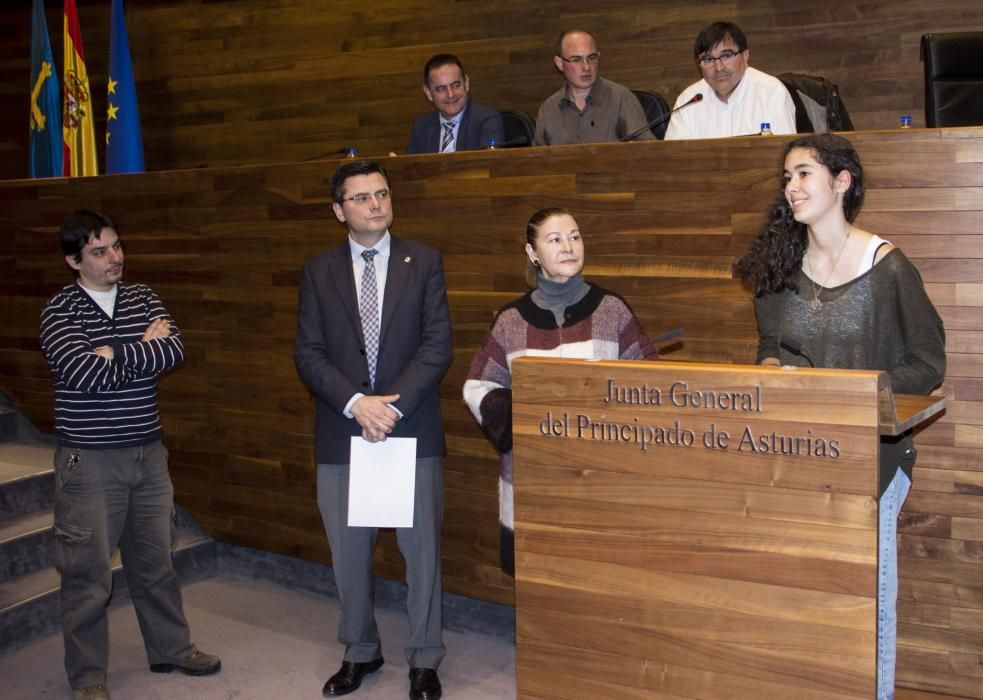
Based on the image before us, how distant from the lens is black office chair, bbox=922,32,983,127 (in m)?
3.77

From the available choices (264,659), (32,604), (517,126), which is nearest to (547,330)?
(264,659)

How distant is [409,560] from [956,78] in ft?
8.37

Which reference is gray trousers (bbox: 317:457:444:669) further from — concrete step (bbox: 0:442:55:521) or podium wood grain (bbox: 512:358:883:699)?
concrete step (bbox: 0:442:55:521)

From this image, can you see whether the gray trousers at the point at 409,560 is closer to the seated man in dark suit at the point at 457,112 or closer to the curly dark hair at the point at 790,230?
the curly dark hair at the point at 790,230

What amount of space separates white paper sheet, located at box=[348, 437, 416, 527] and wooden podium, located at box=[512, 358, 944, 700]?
1.05 metres

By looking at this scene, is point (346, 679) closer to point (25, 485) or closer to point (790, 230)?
point (25, 485)

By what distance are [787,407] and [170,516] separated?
89.5 inches

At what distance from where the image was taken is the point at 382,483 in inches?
123

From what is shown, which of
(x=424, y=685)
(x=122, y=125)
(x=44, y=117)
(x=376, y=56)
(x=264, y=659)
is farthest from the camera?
(x=376, y=56)

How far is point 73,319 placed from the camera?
10.7 ft

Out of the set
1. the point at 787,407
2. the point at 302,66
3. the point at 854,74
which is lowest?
the point at 787,407

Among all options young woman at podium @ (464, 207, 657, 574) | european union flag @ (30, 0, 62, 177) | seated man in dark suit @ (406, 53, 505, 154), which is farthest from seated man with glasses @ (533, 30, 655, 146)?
european union flag @ (30, 0, 62, 177)

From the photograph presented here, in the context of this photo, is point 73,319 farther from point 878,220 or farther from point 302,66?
point 302,66

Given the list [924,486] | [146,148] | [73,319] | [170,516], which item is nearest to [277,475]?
[170,516]
